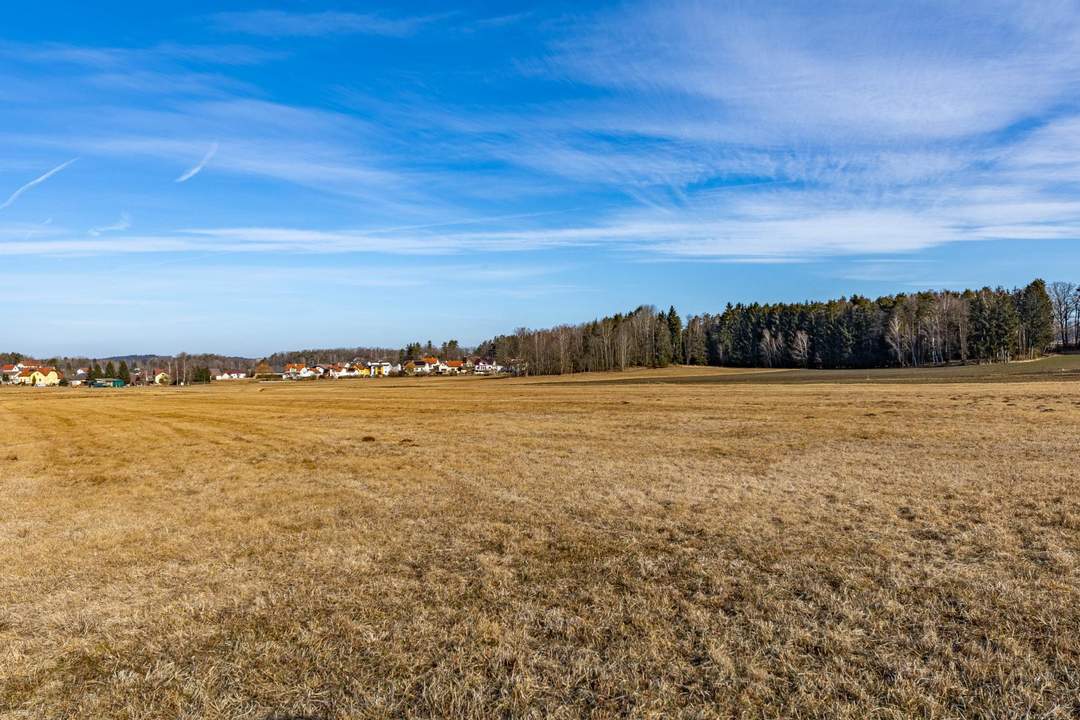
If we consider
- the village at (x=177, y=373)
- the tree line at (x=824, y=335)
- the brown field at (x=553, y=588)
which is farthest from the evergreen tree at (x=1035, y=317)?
the brown field at (x=553, y=588)

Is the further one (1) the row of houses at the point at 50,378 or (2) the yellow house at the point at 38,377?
(2) the yellow house at the point at 38,377

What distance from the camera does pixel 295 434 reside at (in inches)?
936

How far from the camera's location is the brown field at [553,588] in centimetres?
469

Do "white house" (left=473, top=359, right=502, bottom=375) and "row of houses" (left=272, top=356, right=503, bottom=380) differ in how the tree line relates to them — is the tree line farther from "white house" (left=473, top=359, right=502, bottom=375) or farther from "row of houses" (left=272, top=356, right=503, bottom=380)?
"row of houses" (left=272, top=356, right=503, bottom=380)

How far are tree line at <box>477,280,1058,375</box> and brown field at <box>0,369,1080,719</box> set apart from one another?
341ft

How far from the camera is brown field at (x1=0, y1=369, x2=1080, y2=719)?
4688 millimetres

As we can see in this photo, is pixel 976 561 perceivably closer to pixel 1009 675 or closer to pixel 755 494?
pixel 1009 675

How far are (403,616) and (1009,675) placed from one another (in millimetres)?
5313

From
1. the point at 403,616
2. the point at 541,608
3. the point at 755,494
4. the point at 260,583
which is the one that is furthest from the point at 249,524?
the point at 755,494

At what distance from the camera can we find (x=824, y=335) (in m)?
119

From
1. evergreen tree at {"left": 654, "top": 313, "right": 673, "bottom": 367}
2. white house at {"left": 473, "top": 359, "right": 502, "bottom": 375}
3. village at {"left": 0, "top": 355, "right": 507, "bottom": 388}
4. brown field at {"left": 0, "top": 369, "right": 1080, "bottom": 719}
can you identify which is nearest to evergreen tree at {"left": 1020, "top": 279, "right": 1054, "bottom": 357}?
evergreen tree at {"left": 654, "top": 313, "right": 673, "bottom": 367}

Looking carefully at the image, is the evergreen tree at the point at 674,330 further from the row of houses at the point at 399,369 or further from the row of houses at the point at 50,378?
the row of houses at the point at 50,378

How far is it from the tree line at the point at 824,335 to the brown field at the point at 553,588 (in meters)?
104

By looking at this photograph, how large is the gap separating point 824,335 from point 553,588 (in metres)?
126
